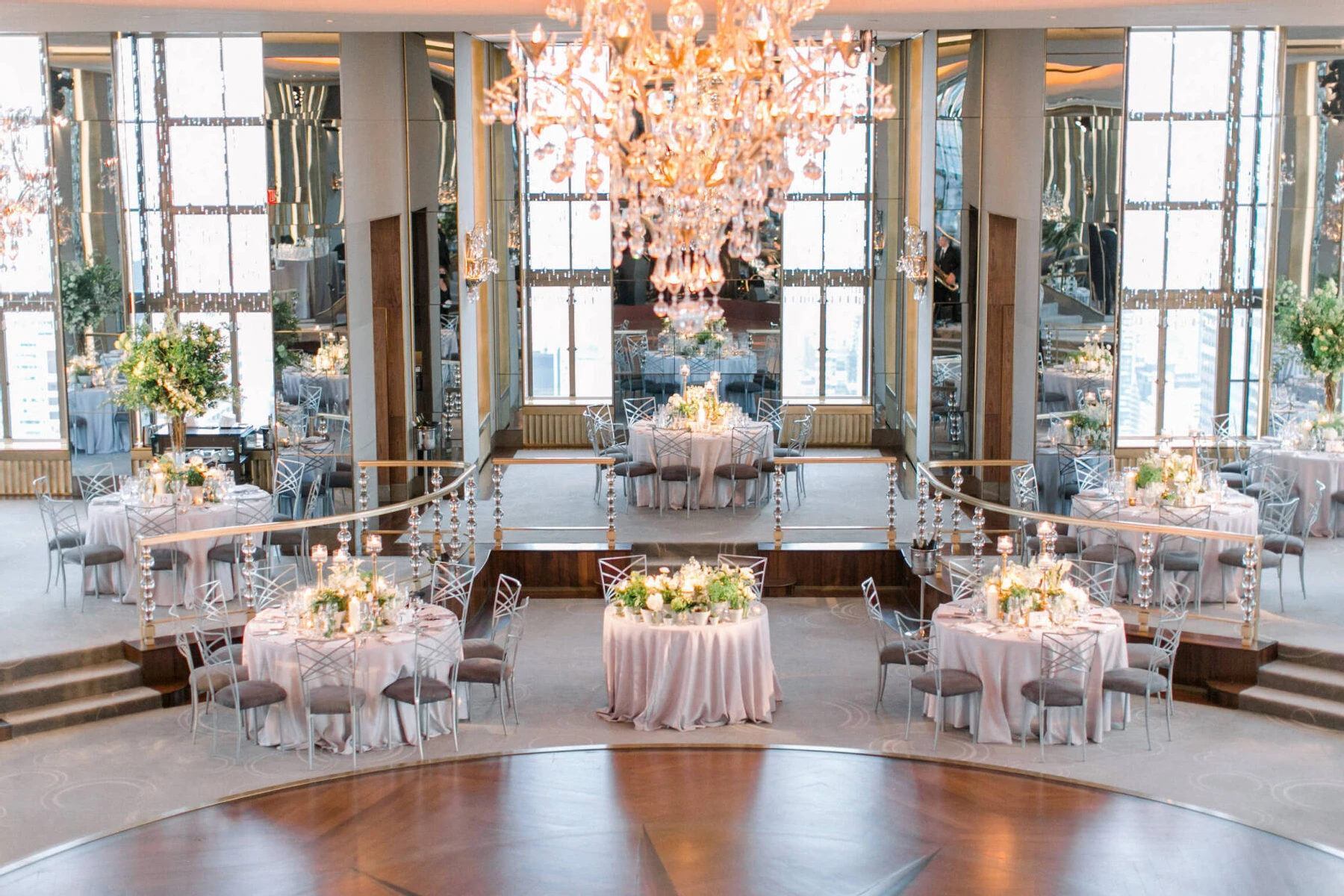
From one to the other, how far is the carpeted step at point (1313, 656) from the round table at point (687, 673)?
366 cm

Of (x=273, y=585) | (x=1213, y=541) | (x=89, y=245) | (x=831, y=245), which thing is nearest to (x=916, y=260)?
(x=831, y=245)

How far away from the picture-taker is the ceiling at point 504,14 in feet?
37.6

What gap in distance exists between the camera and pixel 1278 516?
13.6 meters

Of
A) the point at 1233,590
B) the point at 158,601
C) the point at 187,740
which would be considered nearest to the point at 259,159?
the point at 158,601

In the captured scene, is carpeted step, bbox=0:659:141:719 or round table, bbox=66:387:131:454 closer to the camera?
carpeted step, bbox=0:659:141:719

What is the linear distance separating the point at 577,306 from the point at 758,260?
92.6 inches

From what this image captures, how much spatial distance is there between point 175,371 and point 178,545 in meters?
1.50

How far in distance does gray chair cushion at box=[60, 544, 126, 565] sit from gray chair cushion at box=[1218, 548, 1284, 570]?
848cm

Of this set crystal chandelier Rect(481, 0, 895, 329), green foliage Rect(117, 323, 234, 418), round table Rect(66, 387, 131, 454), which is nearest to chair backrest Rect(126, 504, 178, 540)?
green foliage Rect(117, 323, 234, 418)

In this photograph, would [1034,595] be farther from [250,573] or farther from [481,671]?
[250,573]

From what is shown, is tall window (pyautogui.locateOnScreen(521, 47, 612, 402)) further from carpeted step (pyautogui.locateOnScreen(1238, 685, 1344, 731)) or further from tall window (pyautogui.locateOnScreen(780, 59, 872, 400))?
carpeted step (pyautogui.locateOnScreen(1238, 685, 1344, 731))

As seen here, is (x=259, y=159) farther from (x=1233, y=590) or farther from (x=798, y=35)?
(x=1233, y=590)

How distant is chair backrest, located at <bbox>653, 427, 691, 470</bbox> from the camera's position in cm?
1452

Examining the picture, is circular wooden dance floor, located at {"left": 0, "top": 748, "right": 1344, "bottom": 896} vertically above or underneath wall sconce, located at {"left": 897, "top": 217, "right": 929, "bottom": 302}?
underneath
